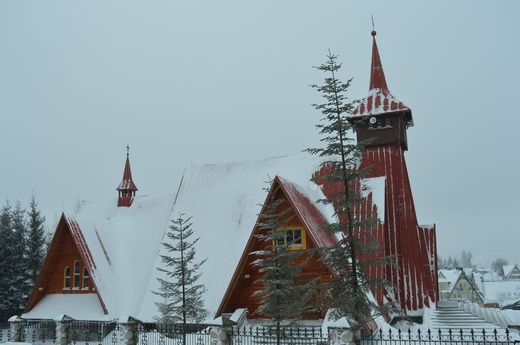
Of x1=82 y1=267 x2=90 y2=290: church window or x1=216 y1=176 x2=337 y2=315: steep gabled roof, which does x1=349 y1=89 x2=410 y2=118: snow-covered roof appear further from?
x1=82 y1=267 x2=90 y2=290: church window

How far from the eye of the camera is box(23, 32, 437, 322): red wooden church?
72.0 ft

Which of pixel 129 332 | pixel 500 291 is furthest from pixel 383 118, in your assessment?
pixel 500 291

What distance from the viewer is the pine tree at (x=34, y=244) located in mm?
31594

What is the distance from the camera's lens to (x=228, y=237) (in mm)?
24094

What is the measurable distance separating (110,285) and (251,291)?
7.05m

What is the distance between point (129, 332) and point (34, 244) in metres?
17.4

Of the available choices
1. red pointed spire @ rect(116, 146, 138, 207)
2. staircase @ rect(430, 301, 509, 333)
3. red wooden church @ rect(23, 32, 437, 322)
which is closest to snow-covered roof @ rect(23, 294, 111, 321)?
red wooden church @ rect(23, 32, 437, 322)

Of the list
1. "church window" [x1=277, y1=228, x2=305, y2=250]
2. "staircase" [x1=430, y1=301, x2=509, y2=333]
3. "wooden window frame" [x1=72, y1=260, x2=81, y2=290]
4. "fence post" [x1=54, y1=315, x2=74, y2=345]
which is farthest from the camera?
"wooden window frame" [x1=72, y1=260, x2=81, y2=290]

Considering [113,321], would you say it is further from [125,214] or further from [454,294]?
[454,294]

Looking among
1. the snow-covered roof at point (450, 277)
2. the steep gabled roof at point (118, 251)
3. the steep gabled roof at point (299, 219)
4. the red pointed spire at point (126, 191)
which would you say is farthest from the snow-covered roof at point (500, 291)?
the steep gabled roof at point (299, 219)

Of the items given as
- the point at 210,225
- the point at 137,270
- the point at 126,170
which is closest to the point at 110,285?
the point at 137,270

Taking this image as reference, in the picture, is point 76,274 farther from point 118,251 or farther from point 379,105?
point 379,105

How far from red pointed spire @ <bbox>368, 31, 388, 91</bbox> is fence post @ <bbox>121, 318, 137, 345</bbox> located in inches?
702

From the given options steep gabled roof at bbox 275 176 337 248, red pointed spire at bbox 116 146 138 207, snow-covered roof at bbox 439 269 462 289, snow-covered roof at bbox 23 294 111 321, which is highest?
red pointed spire at bbox 116 146 138 207
